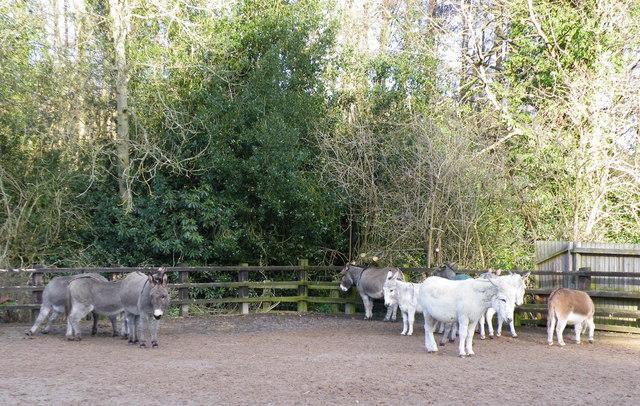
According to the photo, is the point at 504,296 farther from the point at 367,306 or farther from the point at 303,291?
the point at 303,291

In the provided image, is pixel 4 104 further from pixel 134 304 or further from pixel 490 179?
pixel 490 179

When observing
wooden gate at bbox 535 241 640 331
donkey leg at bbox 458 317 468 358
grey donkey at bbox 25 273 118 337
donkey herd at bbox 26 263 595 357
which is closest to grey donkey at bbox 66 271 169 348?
donkey herd at bbox 26 263 595 357

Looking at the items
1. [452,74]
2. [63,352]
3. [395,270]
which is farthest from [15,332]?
[452,74]

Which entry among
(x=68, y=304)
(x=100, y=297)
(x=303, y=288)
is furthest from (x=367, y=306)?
(x=68, y=304)

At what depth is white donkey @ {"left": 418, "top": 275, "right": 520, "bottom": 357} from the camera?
995cm

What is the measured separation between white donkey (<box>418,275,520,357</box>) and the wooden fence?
408 cm

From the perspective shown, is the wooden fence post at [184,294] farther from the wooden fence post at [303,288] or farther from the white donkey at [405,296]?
the white donkey at [405,296]

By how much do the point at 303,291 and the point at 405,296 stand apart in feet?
17.0

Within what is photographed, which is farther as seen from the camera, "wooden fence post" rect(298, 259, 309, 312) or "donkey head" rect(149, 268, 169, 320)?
"wooden fence post" rect(298, 259, 309, 312)

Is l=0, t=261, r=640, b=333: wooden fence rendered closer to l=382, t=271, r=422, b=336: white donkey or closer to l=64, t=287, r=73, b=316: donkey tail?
l=64, t=287, r=73, b=316: donkey tail

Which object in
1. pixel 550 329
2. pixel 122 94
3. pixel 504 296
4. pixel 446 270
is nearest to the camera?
pixel 504 296

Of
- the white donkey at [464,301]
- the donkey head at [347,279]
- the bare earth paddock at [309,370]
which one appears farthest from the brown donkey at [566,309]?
the donkey head at [347,279]

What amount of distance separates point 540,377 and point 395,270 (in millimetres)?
6065

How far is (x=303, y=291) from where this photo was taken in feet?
57.5
